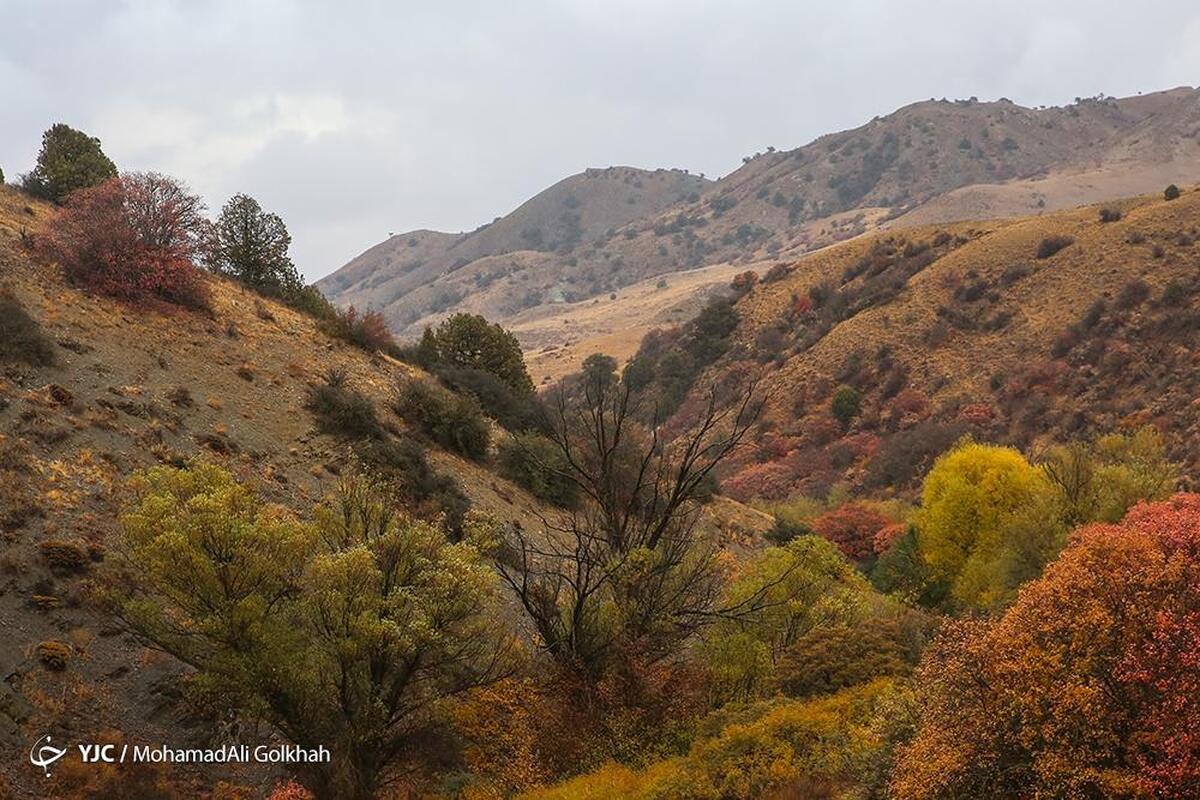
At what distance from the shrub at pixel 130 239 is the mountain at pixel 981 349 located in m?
39.2

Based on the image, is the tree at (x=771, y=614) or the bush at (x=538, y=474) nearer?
the tree at (x=771, y=614)

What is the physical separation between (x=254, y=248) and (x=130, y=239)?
36.7 feet

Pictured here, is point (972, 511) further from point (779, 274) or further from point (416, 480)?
point (779, 274)

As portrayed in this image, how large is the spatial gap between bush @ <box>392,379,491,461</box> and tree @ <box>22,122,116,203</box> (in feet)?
64.1

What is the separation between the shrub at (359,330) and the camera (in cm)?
4141

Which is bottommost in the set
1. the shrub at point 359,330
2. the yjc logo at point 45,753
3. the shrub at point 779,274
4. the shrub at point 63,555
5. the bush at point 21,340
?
the yjc logo at point 45,753

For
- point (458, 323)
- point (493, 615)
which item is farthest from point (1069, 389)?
point (493, 615)

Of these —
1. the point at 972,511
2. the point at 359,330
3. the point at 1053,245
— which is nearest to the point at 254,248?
the point at 359,330

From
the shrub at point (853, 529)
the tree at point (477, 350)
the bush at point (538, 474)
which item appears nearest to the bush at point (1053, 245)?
the shrub at point (853, 529)

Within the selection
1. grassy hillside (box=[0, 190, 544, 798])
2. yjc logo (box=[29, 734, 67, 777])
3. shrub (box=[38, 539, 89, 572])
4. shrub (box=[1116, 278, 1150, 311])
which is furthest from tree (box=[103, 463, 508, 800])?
shrub (box=[1116, 278, 1150, 311])

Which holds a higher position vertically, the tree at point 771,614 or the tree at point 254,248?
the tree at point 254,248

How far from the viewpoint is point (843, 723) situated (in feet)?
56.5

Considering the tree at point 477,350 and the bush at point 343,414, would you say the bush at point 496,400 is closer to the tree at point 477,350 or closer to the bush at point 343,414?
the tree at point 477,350

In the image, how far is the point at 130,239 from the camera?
110 ft
